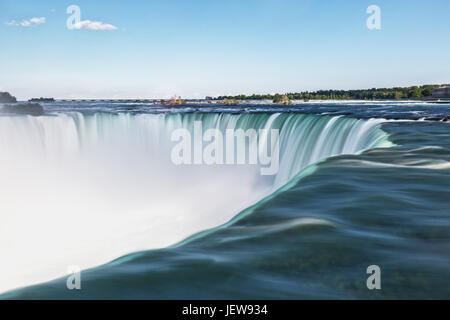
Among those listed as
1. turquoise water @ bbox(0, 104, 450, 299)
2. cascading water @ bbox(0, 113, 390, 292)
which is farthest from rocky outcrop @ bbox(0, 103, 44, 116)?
turquoise water @ bbox(0, 104, 450, 299)

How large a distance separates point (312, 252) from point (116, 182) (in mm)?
Answer: 25952

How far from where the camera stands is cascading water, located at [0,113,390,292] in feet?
58.4

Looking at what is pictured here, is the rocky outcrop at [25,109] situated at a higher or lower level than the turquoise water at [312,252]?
higher

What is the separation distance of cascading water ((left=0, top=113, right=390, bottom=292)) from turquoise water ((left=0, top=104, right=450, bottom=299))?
7657 mm

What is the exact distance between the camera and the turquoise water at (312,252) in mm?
4137

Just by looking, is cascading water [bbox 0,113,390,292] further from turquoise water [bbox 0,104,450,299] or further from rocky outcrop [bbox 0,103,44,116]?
rocky outcrop [bbox 0,103,44,116]

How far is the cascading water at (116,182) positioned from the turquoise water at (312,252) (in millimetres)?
7657

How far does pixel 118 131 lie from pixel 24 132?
6.63 metres

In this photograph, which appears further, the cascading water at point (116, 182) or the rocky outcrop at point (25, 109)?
the rocky outcrop at point (25, 109)

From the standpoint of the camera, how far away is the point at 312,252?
512 cm

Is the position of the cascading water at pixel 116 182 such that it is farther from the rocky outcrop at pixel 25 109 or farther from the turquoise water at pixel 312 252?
the rocky outcrop at pixel 25 109

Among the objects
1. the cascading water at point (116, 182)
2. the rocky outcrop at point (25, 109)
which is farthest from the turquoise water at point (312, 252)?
the rocky outcrop at point (25, 109)
